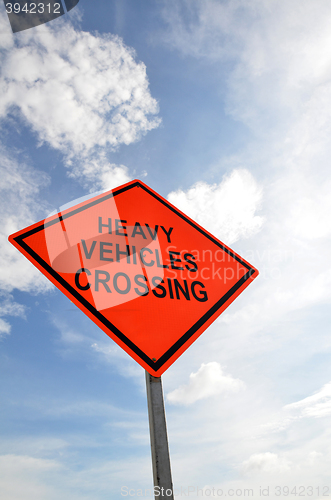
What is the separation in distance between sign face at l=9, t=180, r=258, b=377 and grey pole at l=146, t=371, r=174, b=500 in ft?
0.27

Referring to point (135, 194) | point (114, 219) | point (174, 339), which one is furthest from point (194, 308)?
point (135, 194)

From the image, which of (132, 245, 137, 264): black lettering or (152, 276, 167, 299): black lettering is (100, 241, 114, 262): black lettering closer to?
(132, 245, 137, 264): black lettering

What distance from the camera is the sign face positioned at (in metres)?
1.77

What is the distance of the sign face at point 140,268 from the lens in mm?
1771

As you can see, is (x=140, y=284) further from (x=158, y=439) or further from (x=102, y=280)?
(x=158, y=439)

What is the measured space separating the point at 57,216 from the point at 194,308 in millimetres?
1206

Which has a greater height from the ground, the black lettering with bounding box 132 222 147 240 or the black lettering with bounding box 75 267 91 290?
the black lettering with bounding box 132 222 147 240

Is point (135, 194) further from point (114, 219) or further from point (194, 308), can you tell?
point (194, 308)

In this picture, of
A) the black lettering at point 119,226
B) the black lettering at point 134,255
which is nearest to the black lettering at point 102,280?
the black lettering at point 134,255

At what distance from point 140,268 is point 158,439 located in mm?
1025

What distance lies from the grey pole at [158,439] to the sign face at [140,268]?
0.08 metres

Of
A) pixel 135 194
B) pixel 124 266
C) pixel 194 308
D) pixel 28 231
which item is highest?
pixel 135 194

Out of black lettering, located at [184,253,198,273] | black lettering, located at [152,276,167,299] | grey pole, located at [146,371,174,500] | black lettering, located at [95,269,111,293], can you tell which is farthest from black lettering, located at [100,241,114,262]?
grey pole, located at [146,371,174,500]

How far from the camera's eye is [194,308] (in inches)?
78.9
